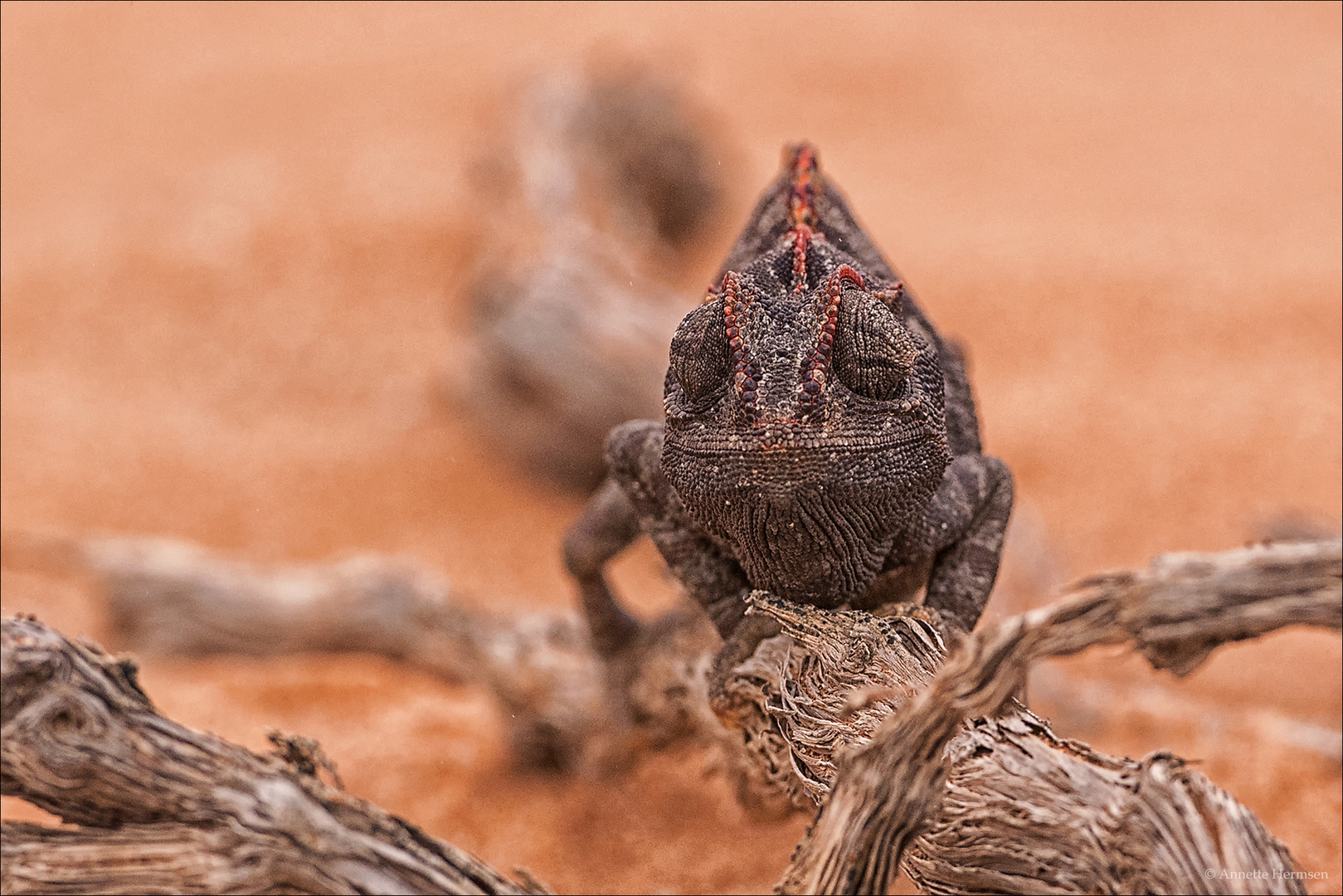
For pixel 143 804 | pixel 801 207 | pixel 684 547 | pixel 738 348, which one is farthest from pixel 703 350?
pixel 143 804

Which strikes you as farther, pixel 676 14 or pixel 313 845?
pixel 676 14

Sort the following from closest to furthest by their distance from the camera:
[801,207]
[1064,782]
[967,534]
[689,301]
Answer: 1. [1064,782]
2. [967,534]
3. [801,207]
4. [689,301]

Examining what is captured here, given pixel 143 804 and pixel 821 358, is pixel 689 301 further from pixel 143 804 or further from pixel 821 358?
pixel 143 804

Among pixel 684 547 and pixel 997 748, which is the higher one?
pixel 684 547

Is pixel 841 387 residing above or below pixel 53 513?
below

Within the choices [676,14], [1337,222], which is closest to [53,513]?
[1337,222]

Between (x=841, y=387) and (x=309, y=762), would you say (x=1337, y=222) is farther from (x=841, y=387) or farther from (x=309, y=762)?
(x=309, y=762)

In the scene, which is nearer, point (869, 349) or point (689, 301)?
point (869, 349)
